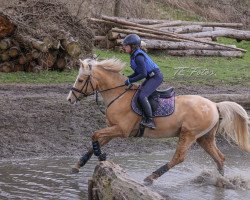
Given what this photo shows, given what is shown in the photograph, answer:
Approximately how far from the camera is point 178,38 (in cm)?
2361

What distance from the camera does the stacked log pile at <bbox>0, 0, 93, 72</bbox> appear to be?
16.8m

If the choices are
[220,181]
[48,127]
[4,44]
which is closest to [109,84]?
[220,181]

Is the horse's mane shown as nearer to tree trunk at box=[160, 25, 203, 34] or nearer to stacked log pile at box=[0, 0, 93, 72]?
stacked log pile at box=[0, 0, 93, 72]

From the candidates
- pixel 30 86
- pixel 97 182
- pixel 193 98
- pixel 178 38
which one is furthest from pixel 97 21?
pixel 97 182

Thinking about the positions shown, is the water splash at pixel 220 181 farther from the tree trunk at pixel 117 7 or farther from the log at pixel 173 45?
the tree trunk at pixel 117 7

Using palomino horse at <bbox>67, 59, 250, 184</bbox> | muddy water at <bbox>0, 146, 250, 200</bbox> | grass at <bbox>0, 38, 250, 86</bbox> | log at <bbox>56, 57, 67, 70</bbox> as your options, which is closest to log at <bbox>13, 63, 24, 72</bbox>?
grass at <bbox>0, 38, 250, 86</bbox>

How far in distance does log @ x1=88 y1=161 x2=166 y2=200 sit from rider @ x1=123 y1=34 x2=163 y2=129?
261 cm

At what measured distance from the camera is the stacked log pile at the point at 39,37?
16.8 m

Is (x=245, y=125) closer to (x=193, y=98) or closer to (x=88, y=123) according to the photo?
(x=193, y=98)

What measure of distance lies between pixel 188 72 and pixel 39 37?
17.9 feet

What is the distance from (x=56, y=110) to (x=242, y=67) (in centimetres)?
1119

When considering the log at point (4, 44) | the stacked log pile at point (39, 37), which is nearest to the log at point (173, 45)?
the stacked log pile at point (39, 37)

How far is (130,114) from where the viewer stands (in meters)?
10.0

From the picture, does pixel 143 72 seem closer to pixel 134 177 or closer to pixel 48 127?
pixel 134 177
